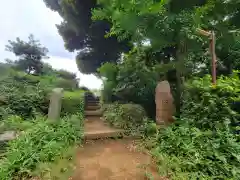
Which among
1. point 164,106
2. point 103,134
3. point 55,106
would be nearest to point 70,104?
point 55,106

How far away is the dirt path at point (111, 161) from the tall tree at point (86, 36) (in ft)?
19.0

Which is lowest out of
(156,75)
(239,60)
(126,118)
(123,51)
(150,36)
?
(126,118)

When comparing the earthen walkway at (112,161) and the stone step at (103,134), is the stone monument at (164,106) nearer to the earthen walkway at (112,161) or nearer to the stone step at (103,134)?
the earthen walkway at (112,161)

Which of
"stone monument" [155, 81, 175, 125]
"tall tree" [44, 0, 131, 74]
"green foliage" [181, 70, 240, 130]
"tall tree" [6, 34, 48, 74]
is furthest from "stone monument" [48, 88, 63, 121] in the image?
"tall tree" [44, 0, 131, 74]

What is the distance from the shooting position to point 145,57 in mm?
6234

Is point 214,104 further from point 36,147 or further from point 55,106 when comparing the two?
point 55,106

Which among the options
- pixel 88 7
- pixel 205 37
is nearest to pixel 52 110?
pixel 205 37

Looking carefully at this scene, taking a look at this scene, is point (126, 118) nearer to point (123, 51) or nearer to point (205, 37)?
point (205, 37)

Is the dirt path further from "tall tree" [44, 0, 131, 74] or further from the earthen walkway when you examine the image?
"tall tree" [44, 0, 131, 74]

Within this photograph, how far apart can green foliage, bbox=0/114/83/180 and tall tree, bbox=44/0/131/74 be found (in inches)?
234

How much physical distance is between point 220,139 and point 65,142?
113 inches

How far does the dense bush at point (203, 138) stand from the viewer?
9.15 ft

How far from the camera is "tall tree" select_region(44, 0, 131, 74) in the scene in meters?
8.88

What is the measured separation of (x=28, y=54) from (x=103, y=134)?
5.86m
